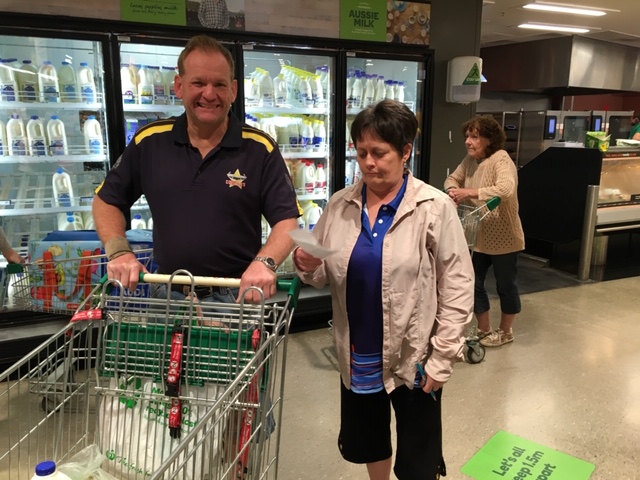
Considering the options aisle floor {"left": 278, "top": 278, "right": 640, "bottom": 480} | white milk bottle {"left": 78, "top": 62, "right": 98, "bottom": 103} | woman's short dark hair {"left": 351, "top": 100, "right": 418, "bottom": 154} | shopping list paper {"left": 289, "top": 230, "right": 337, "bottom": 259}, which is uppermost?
white milk bottle {"left": 78, "top": 62, "right": 98, "bottom": 103}

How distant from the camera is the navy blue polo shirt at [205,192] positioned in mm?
1794

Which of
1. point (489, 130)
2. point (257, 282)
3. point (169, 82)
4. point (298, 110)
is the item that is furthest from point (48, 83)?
point (489, 130)

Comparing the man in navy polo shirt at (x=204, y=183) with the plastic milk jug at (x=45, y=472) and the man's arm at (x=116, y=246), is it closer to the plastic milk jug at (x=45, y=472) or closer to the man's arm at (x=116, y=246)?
the man's arm at (x=116, y=246)

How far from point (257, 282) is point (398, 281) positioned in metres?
0.50

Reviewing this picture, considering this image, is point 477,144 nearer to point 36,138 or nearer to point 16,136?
point 36,138

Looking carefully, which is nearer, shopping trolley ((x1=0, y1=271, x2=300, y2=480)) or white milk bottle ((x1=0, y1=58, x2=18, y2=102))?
shopping trolley ((x1=0, y1=271, x2=300, y2=480))

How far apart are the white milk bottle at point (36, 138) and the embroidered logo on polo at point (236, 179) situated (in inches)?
98.9

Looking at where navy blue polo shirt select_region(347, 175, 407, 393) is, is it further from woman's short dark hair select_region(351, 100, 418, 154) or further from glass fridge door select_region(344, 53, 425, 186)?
glass fridge door select_region(344, 53, 425, 186)

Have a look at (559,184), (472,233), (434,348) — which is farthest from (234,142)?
(559,184)

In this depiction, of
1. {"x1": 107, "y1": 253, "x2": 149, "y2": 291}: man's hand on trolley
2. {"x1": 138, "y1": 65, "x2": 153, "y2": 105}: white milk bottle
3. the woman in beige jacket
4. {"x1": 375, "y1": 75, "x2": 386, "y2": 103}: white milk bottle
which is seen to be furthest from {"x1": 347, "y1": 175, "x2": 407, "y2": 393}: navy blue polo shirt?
{"x1": 375, "y1": 75, "x2": 386, "y2": 103}: white milk bottle

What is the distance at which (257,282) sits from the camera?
1.48m

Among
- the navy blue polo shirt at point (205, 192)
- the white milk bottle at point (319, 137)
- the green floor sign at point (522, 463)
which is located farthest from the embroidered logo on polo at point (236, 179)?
the white milk bottle at point (319, 137)

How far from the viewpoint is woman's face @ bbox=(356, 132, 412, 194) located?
169cm

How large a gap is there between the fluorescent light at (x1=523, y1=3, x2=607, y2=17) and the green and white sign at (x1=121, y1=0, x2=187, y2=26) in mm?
4459
